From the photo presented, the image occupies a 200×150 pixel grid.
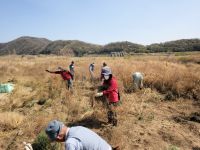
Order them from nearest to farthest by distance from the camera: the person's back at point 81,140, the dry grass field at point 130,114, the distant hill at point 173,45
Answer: the person's back at point 81,140, the dry grass field at point 130,114, the distant hill at point 173,45

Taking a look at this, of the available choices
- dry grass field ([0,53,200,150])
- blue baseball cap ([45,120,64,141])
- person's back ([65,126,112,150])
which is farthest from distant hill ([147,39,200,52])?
blue baseball cap ([45,120,64,141])

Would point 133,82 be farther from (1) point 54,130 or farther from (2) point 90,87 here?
(1) point 54,130

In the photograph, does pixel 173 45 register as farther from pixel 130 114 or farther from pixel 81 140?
pixel 81 140

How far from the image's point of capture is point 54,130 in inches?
132

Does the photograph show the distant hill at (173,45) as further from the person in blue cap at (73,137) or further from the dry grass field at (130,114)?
the person in blue cap at (73,137)

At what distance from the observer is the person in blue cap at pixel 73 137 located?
335 cm

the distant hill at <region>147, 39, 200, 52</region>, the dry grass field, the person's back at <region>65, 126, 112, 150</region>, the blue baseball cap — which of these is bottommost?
the distant hill at <region>147, 39, 200, 52</region>

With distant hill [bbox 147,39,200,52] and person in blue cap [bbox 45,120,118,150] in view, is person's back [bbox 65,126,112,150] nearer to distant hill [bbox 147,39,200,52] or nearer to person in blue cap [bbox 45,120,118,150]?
person in blue cap [bbox 45,120,118,150]

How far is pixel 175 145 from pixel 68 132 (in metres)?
4.56

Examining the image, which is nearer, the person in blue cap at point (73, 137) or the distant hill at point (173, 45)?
the person in blue cap at point (73, 137)

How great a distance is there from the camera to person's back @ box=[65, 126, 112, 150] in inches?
131

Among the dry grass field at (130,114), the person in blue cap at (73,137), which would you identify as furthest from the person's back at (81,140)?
the dry grass field at (130,114)

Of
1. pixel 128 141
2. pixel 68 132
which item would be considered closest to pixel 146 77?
pixel 128 141

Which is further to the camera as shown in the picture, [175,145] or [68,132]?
[175,145]
